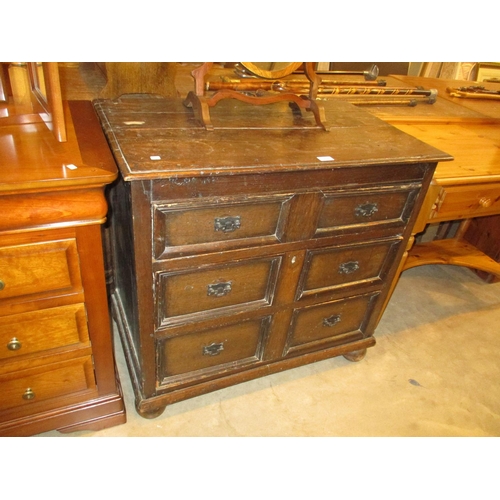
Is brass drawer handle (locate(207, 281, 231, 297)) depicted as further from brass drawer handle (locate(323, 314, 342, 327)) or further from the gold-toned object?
the gold-toned object

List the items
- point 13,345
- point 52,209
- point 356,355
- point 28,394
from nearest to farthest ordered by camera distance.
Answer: point 52,209
point 13,345
point 28,394
point 356,355

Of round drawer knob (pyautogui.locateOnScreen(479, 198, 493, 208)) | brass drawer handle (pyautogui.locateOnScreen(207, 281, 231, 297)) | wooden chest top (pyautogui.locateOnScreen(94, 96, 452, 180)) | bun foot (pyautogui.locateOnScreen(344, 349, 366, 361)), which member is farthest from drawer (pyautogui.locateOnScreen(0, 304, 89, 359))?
round drawer knob (pyautogui.locateOnScreen(479, 198, 493, 208))

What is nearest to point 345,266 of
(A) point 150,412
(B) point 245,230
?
(B) point 245,230

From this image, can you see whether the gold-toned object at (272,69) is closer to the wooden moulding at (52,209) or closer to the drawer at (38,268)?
the wooden moulding at (52,209)

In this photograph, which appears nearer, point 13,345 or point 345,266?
point 13,345

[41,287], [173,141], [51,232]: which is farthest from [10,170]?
[173,141]

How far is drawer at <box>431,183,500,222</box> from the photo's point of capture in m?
1.58

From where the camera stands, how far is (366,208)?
133 centimetres

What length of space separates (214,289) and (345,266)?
20.0 inches

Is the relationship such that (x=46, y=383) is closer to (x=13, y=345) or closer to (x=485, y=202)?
(x=13, y=345)

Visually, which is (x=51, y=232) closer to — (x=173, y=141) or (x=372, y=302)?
(x=173, y=141)

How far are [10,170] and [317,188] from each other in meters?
0.81

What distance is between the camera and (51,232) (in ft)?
3.29

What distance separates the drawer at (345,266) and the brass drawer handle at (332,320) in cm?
17
